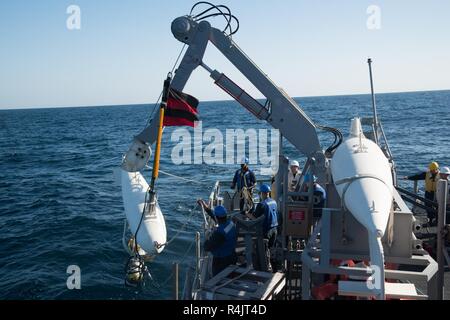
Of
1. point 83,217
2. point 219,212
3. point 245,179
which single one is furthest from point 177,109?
point 83,217

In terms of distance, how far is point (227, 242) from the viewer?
294 inches

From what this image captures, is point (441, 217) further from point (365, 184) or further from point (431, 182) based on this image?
point (431, 182)

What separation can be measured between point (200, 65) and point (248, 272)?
185 inches

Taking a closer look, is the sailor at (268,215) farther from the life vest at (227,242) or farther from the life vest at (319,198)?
the life vest at (319,198)

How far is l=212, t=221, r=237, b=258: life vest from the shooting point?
7418mm

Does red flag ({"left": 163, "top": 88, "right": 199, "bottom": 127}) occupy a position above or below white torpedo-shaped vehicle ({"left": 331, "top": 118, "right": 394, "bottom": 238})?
above

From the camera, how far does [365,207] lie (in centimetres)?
559

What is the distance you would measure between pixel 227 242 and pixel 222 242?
0.16m

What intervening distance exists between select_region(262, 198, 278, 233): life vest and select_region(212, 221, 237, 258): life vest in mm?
821

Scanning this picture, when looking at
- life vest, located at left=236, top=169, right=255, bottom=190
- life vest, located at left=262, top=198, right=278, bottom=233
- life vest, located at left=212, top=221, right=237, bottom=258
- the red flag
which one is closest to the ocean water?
life vest, located at left=236, top=169, right=255, bottom=190

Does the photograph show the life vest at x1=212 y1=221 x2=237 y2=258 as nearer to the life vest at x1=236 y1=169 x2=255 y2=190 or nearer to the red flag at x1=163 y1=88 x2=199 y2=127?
the red flag at x1=163 y1=88 x2=199 y2=127

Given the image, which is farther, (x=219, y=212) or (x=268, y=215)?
(x=268, y=215)

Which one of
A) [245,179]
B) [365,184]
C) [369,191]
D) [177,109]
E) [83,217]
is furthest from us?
[83,217]
